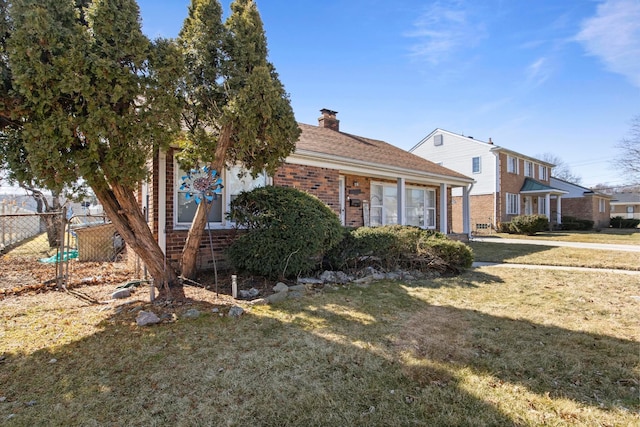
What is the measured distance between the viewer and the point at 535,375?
2900mm

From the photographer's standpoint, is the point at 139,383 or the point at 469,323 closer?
the point at 139,383

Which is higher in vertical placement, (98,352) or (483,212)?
(483,212)

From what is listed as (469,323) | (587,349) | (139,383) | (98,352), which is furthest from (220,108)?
(587,349)

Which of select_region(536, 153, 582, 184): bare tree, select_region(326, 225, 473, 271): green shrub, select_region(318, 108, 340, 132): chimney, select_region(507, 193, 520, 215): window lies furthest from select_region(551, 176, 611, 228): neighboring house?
select_region(326, 225, 473, 271): green shrub

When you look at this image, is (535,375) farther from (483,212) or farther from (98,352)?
(483,212)

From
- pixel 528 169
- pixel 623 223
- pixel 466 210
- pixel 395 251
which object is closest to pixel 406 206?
pixel 466 210

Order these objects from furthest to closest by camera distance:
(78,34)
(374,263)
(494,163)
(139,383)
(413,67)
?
(494,163) < (413,67) < (374,263) < (78,34) < (139,383)

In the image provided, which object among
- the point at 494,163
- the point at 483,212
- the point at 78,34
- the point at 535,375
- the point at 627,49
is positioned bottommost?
the point at 535,375

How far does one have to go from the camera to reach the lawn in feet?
7.75

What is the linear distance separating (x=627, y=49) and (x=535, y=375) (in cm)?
1468

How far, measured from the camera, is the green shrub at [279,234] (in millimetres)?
5730

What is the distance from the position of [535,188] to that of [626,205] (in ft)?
128

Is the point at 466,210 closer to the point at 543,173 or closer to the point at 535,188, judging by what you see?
the point at 535,188

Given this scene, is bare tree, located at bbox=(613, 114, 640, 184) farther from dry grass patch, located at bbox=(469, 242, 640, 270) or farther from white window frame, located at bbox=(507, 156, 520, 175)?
dry grass patch, located at bbox=(469, 242, 640, 270)
